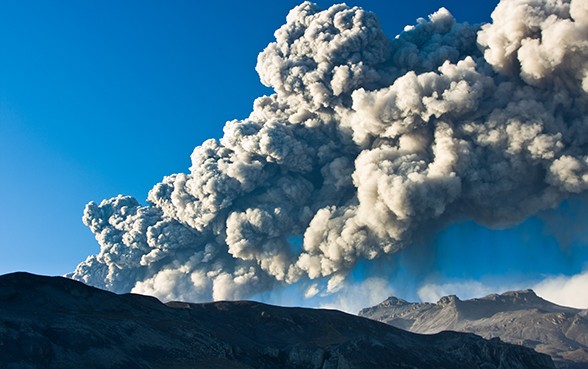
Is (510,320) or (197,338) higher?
(510,320)

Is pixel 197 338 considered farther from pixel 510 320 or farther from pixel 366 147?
pixel 510 320

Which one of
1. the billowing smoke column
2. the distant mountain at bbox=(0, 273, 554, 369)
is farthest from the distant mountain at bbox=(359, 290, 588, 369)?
the distant mountain at bbox=(0, 273, 554, 369)

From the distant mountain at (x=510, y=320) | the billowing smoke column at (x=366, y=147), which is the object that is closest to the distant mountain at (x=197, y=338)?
the billowing smoke column at (x=366, y=147)

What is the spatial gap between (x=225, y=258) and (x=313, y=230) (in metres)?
16.5

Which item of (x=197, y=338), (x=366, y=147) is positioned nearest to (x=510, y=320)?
(x=366, y=147)

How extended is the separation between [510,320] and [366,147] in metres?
38.8

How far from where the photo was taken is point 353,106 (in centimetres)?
7069

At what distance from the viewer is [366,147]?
7594 cm

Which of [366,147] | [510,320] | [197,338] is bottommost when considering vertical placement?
[197,338]

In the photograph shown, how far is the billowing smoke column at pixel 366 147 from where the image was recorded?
6619 cm

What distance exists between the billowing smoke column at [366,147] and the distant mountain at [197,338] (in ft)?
67.4

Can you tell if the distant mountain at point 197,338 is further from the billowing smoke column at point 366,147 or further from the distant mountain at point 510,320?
the distant mountain at point 510,320

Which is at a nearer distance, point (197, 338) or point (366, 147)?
point (197, 338)

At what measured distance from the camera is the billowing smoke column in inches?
2606
